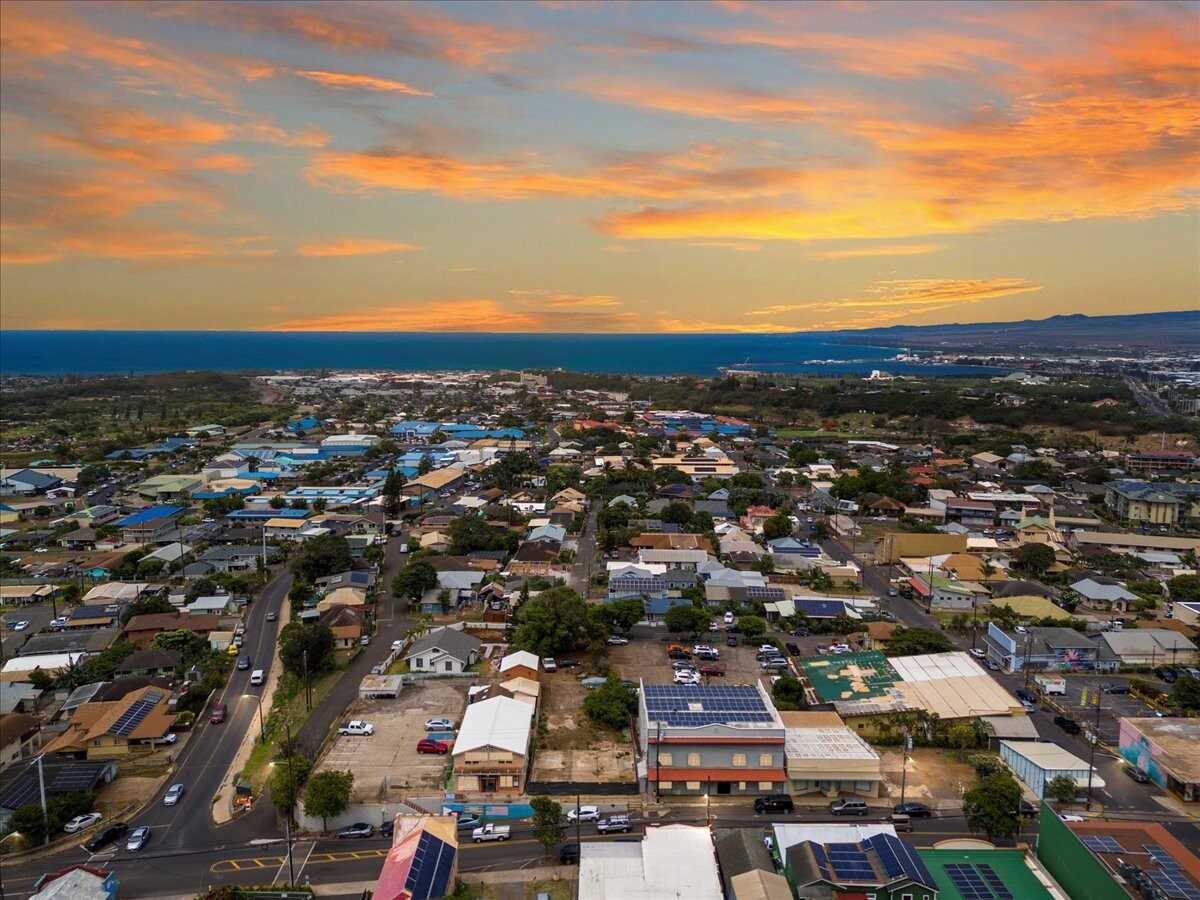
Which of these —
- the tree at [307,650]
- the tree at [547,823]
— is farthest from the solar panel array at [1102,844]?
the tree at [307,650]

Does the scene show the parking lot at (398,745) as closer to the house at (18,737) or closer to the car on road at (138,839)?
the car on road at (138,839)

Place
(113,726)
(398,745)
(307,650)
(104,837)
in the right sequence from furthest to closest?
1. (307,650)
2. (113,726)
3. (398,745)
4. (104,837)

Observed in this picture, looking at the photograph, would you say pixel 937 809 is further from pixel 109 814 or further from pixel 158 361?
pixel 158 361

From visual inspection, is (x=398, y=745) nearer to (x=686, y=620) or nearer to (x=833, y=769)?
(x=833, y=769)

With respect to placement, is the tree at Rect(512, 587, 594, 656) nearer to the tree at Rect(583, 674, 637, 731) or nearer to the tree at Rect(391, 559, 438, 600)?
the tree at Rect(583, 674, 637, 731)

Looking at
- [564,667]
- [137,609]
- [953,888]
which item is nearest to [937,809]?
[953,888]

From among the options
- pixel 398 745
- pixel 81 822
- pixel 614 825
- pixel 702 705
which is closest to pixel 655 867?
pixel 614 825

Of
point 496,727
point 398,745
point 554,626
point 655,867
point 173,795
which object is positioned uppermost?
point 554,626
